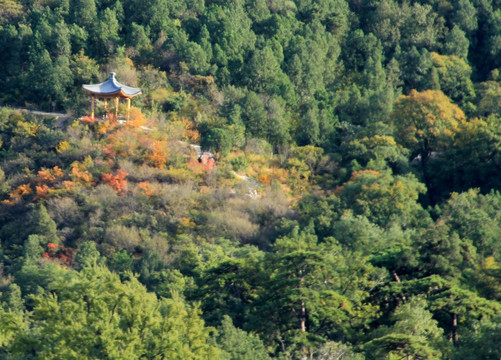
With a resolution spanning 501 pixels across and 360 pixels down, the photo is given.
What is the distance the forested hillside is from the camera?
121ft

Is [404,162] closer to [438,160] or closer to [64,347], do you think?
[438,160]

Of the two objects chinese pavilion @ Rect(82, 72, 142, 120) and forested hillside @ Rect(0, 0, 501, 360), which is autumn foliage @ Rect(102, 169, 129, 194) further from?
chinese pavilion @ Rect(82, 72, 142, 120)

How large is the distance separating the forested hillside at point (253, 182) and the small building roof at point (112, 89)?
1.57m

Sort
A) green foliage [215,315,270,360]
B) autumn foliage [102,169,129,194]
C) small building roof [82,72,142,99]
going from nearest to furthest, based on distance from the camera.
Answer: green foliage [215,315,270,360] → autumn foliage [102,169,129,194] → small building roof [82,72,142,99]

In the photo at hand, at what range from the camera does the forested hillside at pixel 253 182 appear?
37000 millimetres

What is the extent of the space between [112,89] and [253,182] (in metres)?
8.65

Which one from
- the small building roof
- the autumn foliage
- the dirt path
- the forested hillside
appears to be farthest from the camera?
the dirt path

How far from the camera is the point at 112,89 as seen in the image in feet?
187

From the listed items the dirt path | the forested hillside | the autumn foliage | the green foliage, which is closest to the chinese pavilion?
the forested hillside

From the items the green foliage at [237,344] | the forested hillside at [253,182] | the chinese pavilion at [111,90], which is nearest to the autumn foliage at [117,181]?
the forested hillside at [253,182]

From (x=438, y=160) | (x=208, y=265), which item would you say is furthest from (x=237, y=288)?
(x=438, y=160)

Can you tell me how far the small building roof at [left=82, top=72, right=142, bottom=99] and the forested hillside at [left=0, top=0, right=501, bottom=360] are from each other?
1572 mm

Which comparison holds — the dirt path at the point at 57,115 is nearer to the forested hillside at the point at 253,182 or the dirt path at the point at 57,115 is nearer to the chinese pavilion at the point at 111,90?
the forested hillside at the point at 253,182

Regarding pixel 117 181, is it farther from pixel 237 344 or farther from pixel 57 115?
pixel 237 344
